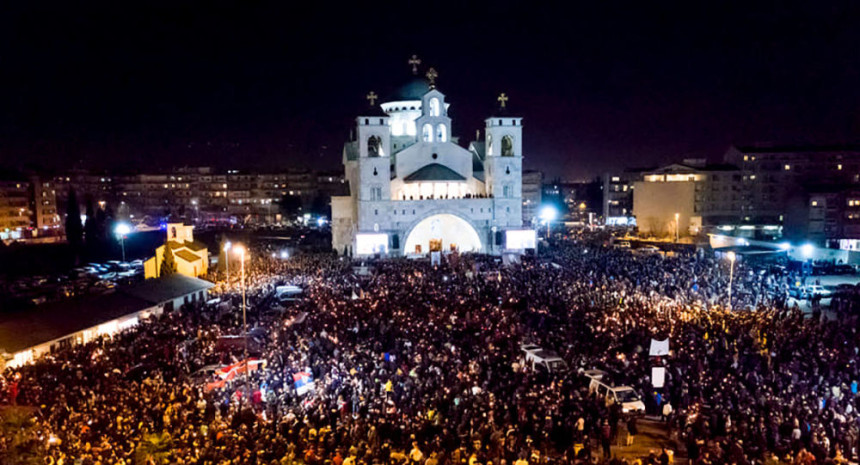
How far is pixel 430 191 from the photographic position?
119ft

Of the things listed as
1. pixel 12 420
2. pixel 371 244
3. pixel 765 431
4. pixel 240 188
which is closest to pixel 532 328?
pixel 765 431

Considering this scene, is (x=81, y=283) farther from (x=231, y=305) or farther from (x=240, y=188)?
(x=240, y=188)

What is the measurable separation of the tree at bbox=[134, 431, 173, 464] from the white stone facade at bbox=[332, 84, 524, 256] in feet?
81.9

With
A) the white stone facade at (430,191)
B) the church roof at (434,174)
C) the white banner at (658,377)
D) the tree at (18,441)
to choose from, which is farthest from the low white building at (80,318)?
the church roof at (434,174)

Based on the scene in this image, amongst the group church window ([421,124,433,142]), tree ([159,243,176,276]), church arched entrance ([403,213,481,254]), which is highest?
church window ([421,124,433,142])

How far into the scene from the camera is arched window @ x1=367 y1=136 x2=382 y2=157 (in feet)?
114

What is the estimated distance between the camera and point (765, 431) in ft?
31.9

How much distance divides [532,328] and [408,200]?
19569 millimetres

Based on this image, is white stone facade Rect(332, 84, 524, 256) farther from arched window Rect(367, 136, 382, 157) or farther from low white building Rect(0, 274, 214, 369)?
low white building Rect(0, 274, 214, 369)

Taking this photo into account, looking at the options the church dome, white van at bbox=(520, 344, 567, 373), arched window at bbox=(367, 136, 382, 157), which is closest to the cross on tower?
the church dome

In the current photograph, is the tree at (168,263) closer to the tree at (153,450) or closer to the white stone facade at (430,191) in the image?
the white stone facade at (430,191)

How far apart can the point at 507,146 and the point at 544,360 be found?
2471 centimetres

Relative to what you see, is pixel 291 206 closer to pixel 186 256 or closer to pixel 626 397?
pixel 186 256

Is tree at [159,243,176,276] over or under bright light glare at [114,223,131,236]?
under
